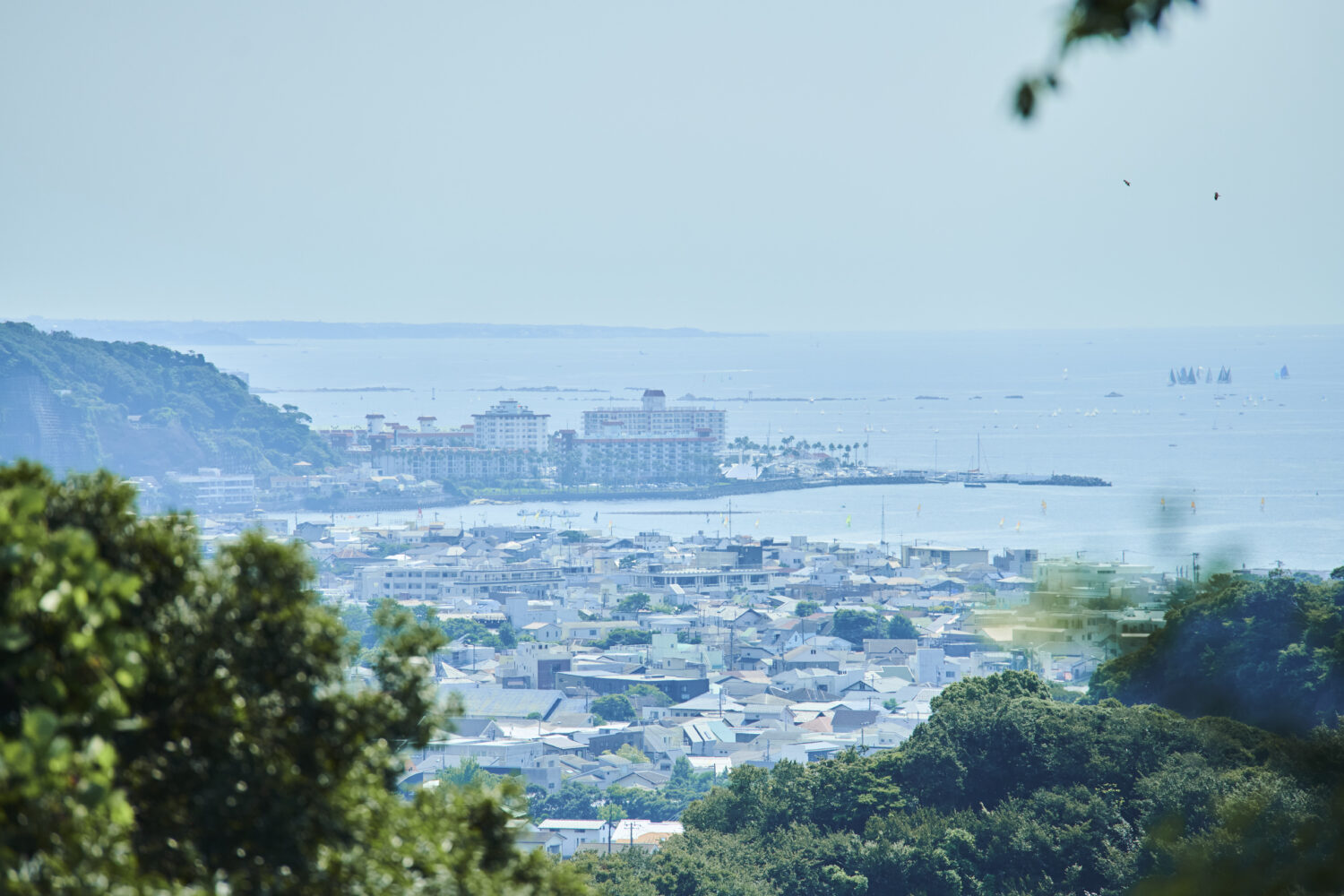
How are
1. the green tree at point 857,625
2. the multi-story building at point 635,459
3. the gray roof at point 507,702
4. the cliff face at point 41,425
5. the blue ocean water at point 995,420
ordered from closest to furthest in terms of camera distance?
the gray roof at point 507,702, the green tree at point 857,625, the blue ocean water at point 995,420, the cliff face at point 41,425, the multi-story building at point 635,459

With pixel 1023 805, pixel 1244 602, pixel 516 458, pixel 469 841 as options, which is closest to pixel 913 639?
pixel 1244 602

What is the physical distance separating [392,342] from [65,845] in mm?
137378

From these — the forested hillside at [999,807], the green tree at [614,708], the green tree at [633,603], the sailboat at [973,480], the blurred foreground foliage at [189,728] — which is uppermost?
the blurred foreground foliage at [189,728]

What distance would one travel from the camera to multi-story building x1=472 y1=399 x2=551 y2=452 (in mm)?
46531

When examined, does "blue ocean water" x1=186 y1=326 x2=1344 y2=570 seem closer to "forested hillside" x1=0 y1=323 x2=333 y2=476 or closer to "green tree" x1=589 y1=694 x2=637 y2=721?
"forested hillside" x1=0 y1=323 x2=333 y2=476

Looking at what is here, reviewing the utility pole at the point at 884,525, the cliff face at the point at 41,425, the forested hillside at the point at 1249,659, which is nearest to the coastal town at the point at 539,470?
the cliff face at the point at 41,425

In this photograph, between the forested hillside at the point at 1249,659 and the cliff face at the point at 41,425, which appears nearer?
the forested hillside at the point at 1249,659

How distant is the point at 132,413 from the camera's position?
39375 millimetres

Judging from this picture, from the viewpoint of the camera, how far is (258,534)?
7.30 feet

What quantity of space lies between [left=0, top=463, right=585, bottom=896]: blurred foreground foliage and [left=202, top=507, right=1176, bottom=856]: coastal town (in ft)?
19.9

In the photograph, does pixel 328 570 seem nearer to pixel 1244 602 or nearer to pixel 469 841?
pixel 1244 602

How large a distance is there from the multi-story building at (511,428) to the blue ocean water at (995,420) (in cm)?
705

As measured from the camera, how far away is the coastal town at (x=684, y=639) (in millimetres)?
14305

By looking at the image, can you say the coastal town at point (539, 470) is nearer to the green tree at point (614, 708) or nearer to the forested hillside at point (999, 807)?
the green tree at point (614, 708)
